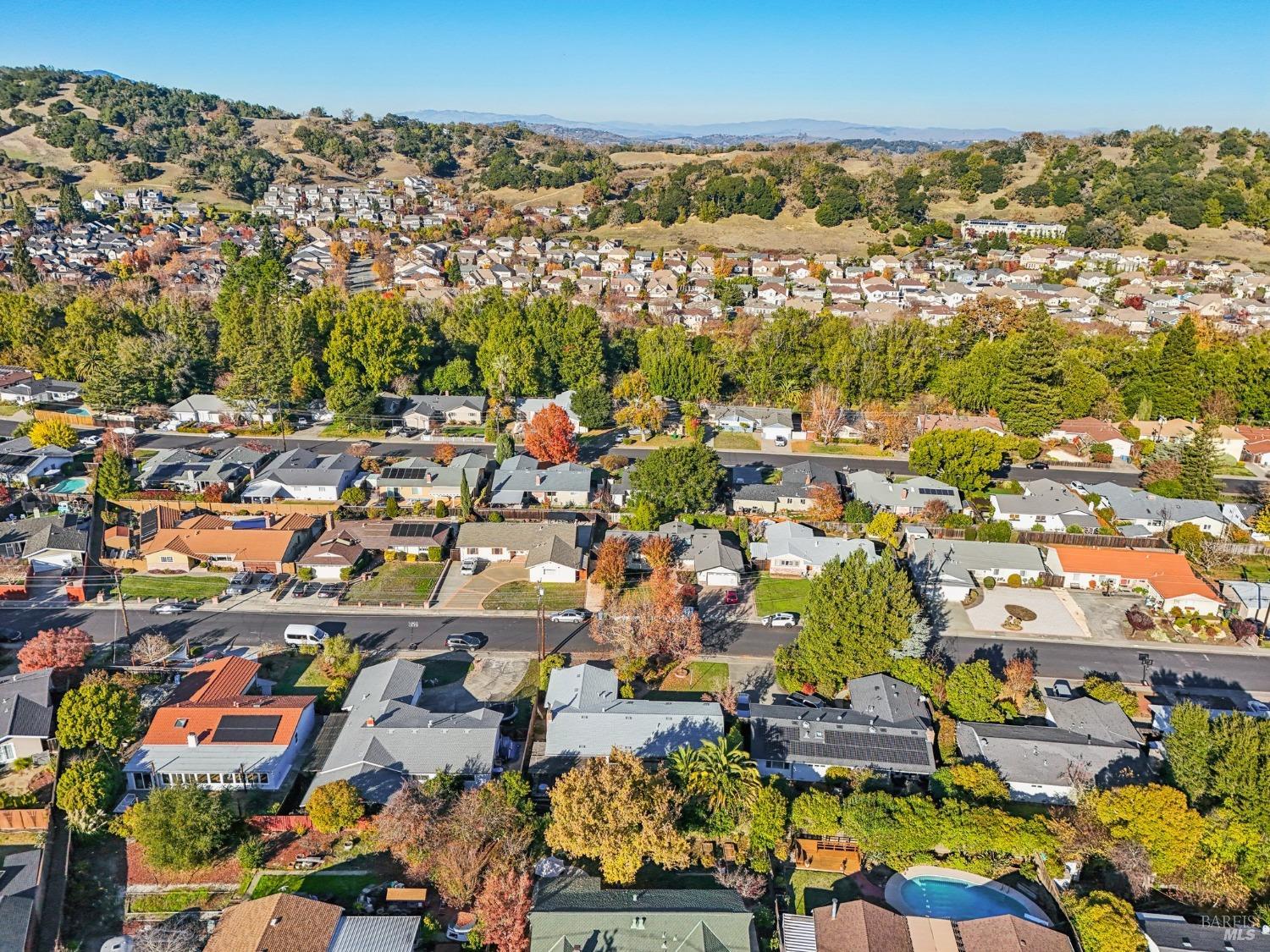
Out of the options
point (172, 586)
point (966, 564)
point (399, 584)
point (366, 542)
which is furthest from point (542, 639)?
point (966, 564)

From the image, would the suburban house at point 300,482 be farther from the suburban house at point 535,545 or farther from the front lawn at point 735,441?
the front lawn at point 735,441

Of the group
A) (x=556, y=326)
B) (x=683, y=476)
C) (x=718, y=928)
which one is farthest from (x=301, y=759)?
(x=556, y=326)

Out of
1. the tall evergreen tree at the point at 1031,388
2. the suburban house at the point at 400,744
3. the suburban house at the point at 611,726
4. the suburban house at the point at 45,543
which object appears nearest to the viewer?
the suburban house at the point at 400,744

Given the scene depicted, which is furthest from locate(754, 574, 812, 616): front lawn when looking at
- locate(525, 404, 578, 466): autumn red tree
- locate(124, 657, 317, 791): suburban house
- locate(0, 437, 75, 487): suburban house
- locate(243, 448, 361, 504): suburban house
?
locate(0, 437, 75, 487): suburban house

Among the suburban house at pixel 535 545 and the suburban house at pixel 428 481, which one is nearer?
the suburban house at pixel 535 545

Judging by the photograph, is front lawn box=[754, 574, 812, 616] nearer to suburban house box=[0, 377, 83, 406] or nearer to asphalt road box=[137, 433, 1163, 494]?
asphalt road box=[137, 433, 1163, 494]

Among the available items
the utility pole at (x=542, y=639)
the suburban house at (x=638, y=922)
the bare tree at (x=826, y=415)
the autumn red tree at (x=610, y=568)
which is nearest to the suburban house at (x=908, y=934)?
the suburban house at (x=638, y=922)

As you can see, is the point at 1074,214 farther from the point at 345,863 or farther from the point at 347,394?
the point at 345,863
